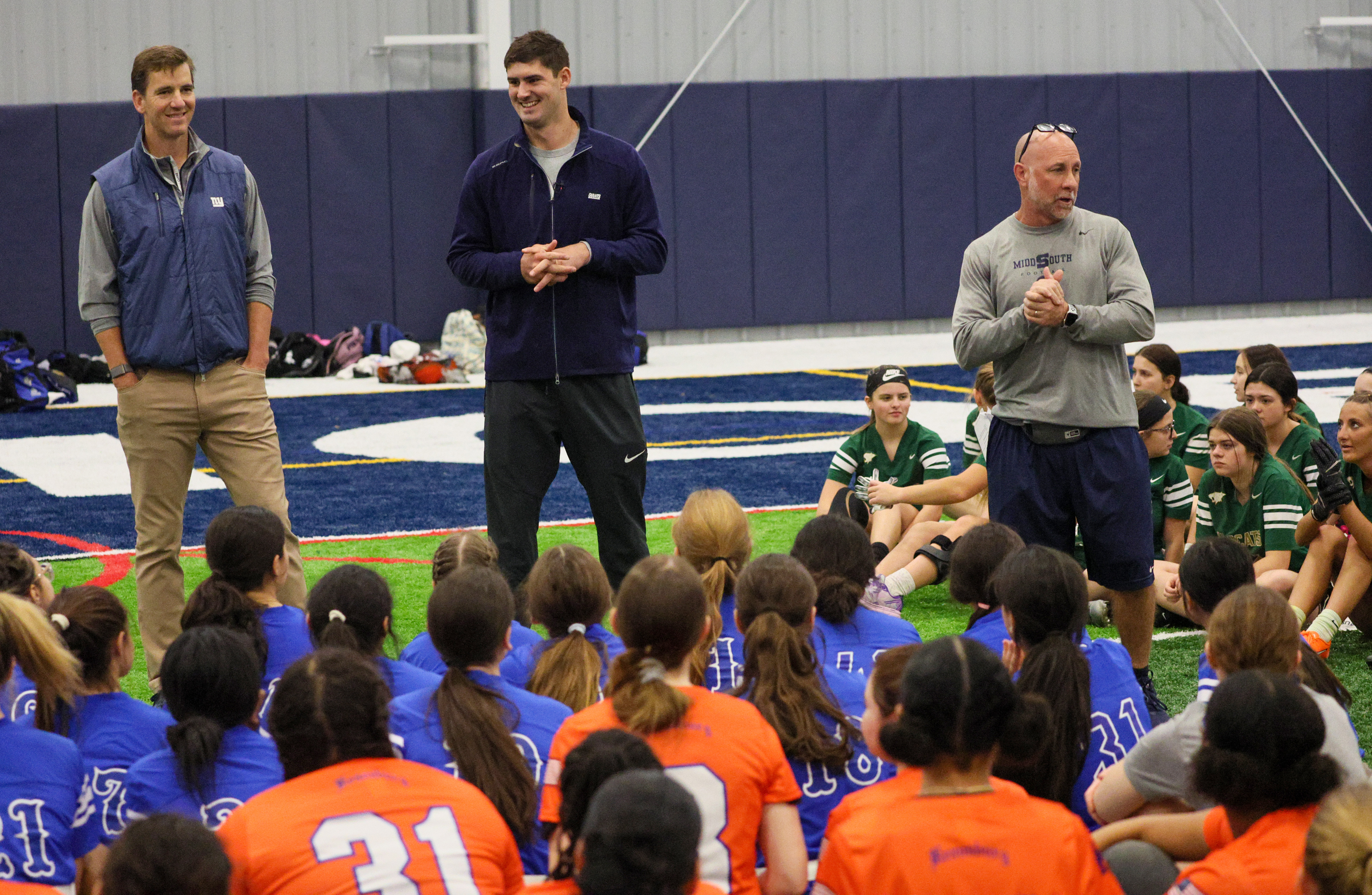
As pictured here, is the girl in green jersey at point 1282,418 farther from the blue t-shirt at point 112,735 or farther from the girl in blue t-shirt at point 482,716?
the blue t-shirt at point 112,735

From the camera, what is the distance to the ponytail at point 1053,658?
130 inches

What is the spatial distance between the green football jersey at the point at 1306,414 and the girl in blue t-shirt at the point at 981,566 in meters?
2.98

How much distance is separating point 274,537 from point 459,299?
1430 centimetres

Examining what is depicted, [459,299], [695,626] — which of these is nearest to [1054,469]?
[695,626]

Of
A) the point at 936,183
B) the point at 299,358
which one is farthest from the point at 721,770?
the point at 936,183

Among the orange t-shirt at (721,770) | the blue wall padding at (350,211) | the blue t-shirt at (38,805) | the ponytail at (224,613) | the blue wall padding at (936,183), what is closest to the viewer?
the orange t-shirt at (721,770)

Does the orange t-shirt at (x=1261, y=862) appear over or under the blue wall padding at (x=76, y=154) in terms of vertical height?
under

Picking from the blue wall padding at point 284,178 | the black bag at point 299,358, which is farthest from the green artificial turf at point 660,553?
the blue wall padding at point 284,178

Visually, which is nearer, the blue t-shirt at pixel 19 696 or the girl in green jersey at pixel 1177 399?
the blue t-shirt at pixel 19 696

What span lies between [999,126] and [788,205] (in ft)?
9.21

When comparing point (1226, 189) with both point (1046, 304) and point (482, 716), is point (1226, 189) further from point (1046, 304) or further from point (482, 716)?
point (482, 716)

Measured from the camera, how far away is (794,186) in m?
19.0

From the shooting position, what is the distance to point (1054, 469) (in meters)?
4.98

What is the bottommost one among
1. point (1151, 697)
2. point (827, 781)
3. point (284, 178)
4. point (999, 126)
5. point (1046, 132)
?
point (1151, 697)
